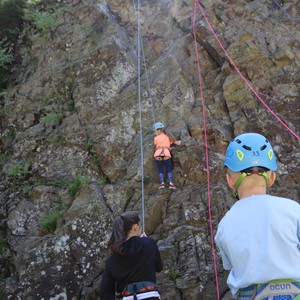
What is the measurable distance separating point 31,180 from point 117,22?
6.05m

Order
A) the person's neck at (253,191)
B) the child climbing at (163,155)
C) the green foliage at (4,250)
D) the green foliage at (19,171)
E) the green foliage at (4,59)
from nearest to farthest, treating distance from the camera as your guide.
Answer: the person's neck at (253,191) → the green foliage at (4,250) → the child climbing at (163,155) → the green foliage at (19,171) → the green foliage at (4,59)

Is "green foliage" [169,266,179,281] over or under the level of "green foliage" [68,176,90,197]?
under

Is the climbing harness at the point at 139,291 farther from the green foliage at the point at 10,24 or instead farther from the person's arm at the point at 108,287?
the green foliage at the point at 10,24

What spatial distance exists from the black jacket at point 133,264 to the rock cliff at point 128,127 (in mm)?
2113

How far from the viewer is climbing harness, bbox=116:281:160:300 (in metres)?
3.77

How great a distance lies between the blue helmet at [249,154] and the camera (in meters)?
2.27

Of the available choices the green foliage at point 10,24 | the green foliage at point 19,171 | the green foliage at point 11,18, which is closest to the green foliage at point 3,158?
the green foliage at point 19,171

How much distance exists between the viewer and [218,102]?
855 centimetres

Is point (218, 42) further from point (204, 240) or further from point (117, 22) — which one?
point (204, 240)

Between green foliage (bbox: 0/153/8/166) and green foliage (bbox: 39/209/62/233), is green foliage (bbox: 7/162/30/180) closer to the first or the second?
green foliage (bbox: 0/153/8/166)

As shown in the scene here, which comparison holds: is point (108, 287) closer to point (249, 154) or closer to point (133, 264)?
point (133, 264)

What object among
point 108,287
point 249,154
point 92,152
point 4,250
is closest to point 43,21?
point 92,152

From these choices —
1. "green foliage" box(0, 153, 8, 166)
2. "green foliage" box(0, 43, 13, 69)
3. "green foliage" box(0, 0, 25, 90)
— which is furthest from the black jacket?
"green foliage" box(0, 0, 25, 90)

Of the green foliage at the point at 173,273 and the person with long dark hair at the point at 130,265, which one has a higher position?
the person with long dark hair at the point at 130,265
